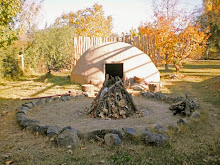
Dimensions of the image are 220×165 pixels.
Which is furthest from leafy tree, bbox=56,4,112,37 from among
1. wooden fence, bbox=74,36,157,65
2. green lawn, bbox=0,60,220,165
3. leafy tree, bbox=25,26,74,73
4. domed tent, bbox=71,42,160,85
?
green lawn, bbox=0,60,220,165

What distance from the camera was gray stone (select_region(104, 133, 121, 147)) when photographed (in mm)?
3812

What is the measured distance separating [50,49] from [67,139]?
12657 millimetres

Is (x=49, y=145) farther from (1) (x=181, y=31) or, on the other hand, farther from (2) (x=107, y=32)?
(2) (x=107, y=32)

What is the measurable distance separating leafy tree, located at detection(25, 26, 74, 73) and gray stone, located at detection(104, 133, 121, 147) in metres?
12.0

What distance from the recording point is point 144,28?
1867 centimetres

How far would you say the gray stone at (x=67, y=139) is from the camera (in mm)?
3851

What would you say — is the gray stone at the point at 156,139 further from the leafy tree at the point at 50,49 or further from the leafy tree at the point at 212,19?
the leafy tree at the point at 212,19

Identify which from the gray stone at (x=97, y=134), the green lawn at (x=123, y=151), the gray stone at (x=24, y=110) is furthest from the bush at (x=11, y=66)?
the gray stone at (x=97, y=134)

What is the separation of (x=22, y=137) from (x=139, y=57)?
291 inches

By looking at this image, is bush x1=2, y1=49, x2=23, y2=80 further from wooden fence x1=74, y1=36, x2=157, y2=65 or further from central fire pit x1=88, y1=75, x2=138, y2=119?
central fire pit x1=88, y1=75, x2=138, y2=119

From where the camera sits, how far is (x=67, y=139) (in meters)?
3.88

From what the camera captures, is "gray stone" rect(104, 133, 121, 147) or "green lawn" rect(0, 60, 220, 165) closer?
"green lawn" rect(0, 60, 220, 165)

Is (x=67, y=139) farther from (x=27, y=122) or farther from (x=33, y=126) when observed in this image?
(x=27, y=122)

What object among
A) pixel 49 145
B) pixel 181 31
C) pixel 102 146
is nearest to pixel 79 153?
pixel 102 146
